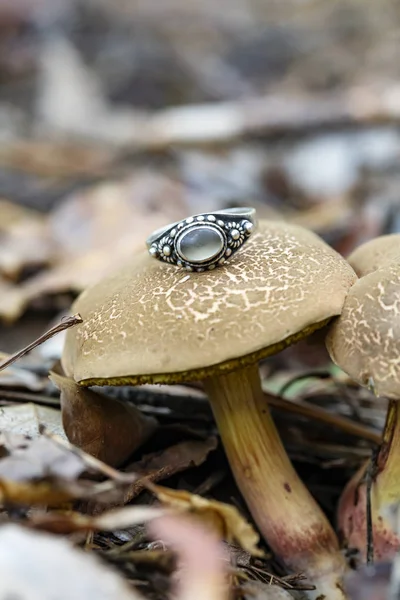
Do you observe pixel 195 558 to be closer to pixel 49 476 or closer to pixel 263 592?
pixel 49 476

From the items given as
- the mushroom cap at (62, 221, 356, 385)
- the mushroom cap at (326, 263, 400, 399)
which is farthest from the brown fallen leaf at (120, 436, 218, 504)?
the mushroom cap at (326, 263, 400, 399)

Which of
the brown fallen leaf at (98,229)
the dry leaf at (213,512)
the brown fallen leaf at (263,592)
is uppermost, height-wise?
the brown fallen leaf at (98,229)

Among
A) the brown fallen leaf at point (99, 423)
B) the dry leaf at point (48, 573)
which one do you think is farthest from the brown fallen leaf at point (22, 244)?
the dry leaf at point (48, 573)

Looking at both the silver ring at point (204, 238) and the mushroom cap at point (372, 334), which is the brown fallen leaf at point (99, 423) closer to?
the silver ring at point (204, 238)

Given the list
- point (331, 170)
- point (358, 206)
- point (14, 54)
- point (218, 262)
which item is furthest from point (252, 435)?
point (14, 54)

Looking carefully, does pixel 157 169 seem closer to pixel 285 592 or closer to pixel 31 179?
pixel 31 179
